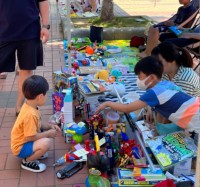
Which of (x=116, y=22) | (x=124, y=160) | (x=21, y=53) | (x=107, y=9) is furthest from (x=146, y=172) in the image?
(x=107, y=9)

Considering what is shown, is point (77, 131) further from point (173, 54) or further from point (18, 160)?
point (173, 54)

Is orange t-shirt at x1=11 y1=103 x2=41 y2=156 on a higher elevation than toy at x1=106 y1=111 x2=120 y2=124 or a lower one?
higher

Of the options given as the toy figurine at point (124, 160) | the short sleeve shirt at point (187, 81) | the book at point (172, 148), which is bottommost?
the toy figurine at point (124, 160)

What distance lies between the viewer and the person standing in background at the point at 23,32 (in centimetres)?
355

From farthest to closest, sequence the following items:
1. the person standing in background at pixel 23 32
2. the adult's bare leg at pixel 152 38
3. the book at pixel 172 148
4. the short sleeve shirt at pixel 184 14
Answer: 1. the adult's bare leg at pixel 152 38
2. the short sleeve shirt at pixel 184 14
3. the person standing in background at pixel 23 32
4. the book at pixel 172 148

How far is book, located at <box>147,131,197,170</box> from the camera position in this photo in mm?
2797

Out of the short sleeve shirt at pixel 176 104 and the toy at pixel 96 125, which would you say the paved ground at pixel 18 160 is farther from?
the short sleeve shirt at pixel 176 104

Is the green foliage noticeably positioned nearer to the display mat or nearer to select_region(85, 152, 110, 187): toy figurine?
the display mat

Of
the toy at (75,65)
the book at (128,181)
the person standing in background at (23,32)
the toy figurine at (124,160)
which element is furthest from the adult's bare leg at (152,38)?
the book at (128,181)

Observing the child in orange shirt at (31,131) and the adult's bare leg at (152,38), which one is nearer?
the child in orange shirt at (31,131)

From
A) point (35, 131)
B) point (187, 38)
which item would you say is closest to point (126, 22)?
point (187, 38)

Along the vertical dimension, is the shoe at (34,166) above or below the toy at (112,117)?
below

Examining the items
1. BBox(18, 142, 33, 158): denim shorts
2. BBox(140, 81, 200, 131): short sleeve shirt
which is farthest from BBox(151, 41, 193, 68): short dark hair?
BBox(18, 142, 33, 158): denim shorts

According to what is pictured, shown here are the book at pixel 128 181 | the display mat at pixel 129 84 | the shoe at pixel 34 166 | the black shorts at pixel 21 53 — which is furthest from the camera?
the display mat at pixel 129 84
